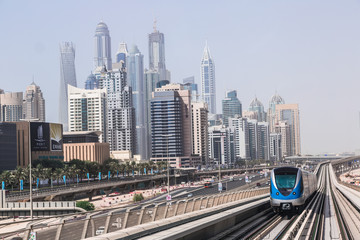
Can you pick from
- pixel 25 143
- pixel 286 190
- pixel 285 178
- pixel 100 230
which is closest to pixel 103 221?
pixel 100 230

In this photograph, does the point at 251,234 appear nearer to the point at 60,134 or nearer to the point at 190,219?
the point at 190,219

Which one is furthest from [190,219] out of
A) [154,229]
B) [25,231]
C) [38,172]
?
[38,172]

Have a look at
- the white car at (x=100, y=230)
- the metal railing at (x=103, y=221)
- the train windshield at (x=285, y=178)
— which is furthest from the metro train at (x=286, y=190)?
the white car at (x=100, y=230)

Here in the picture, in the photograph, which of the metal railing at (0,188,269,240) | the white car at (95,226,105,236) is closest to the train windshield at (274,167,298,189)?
the metal railing at (0,188,269,240)

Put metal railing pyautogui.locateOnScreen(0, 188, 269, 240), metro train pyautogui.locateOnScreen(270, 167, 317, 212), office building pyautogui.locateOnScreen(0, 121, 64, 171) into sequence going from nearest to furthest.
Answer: metal railing pyautogui.locateOnScreen(0, 188, 269, 240), metro train pyautogui.locateOnScreen(270, 167, 317, 212), office building pyautogui.locateOnScreen(0, 121, 64, 171)

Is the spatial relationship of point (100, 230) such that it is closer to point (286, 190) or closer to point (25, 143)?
point (286, 190)

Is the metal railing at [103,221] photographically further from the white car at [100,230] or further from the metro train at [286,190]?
the metro train at [286,190]

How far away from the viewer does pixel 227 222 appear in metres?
30.2

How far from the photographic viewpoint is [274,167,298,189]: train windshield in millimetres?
38219

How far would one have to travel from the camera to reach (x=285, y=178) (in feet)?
126

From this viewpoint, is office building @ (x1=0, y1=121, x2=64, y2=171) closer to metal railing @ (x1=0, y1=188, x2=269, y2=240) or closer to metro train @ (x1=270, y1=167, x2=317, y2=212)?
metro train @ (x1=270, y1=167, x2=317, y2=212)

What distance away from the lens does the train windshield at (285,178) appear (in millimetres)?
38219

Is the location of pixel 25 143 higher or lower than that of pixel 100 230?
higher

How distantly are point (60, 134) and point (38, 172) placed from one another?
4579cm
